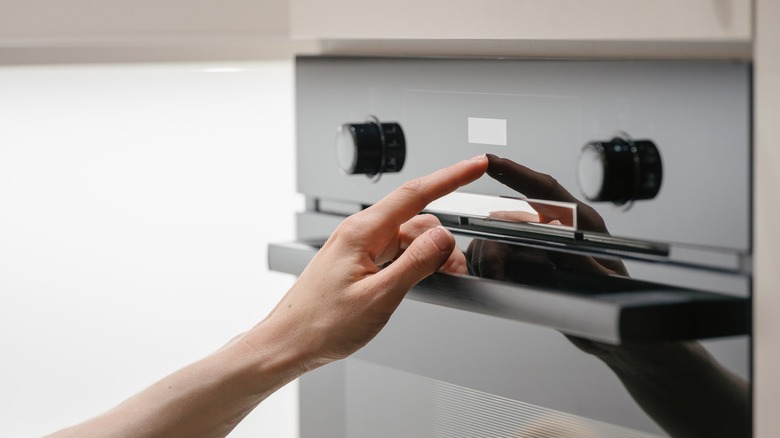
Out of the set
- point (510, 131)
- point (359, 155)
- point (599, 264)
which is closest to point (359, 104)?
point (359, 155)

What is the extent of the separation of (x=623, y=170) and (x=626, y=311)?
10cm

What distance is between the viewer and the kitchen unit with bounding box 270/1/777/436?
592 millimetres

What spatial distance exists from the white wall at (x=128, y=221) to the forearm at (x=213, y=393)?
33cm

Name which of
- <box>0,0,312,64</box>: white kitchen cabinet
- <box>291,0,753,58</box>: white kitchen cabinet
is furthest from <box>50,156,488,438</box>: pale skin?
<box>0,0,312,64</box>: white kitchen cabinet

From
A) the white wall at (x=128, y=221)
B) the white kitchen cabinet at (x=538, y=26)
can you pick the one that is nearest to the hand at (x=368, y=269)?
the white kitchen cabinet at (x=538, y=26)

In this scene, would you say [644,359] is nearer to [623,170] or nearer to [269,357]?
[623,170]

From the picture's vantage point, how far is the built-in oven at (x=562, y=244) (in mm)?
607

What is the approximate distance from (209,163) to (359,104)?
420 millimetres

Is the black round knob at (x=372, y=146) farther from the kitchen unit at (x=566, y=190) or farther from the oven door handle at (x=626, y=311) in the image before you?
the oven door handle at (x=626, y=311)

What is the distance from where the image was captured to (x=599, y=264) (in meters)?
0.69

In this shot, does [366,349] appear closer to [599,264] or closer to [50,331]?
[599,264]

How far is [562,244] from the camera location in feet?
2.33

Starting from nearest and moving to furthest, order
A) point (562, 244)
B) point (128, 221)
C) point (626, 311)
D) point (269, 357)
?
1. point (626, 311)
2. point (562, 244)
3. point (269, 357)
4. point (128, 221)

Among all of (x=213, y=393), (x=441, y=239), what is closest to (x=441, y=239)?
(x=441, y=239)
